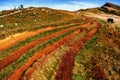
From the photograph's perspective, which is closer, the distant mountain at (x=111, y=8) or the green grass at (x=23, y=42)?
the green grass at (x=23, y=42)

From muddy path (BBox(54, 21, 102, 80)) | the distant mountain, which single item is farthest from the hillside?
the distant mountain

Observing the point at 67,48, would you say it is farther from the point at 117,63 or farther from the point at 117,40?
the point at 117,40

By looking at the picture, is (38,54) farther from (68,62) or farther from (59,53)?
(68,62)

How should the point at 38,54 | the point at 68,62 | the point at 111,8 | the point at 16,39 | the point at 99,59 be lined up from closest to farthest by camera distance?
1. the point at 68,62
2. the point at 38,54
3. the point at 99,59
4. the point at 16,39
5. the point at 111,8

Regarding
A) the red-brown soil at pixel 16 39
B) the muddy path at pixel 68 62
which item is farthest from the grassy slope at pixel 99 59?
the red-brown soil at pixel 16 39

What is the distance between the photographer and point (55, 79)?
29297mm

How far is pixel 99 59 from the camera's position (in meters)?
39.7

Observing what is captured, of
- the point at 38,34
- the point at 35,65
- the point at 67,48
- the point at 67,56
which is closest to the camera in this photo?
the point at 35,65

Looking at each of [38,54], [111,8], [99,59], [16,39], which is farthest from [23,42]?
[111,8]

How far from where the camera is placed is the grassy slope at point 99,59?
33.9 meters

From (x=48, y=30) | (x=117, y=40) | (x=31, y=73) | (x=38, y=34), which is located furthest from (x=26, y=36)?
(x=117, y=40)

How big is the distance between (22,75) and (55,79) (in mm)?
4334

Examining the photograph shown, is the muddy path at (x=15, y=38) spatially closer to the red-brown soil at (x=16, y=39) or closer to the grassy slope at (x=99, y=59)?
the red-brown soil at (x=16, y=39)

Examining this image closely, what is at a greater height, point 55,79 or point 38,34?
point 38,34
